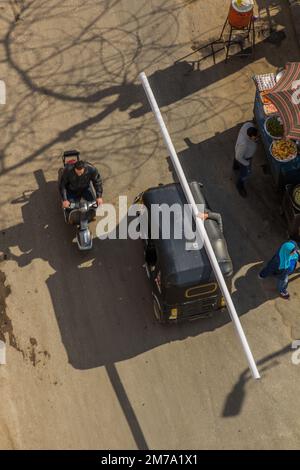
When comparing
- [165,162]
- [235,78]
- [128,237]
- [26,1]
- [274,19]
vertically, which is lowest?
[128,237]

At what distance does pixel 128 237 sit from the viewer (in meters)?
12.4

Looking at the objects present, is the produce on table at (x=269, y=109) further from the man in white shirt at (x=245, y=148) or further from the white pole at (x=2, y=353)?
the white pole at (x=2, y=353)

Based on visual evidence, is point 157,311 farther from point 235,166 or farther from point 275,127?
point 275,127

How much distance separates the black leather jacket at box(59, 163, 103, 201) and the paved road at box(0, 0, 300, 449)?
1.10 meters

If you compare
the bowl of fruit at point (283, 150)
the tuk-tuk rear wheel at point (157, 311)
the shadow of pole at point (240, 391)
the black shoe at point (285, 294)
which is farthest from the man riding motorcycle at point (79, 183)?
the shadow of pole at point (240, 391)

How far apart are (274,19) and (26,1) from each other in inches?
257

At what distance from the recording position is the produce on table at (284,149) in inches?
478

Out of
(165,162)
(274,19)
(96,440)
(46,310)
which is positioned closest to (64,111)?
(165,162)

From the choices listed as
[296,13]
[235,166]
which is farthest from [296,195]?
[296,13]

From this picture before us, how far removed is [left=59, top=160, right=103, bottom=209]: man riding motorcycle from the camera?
11312 millimetres

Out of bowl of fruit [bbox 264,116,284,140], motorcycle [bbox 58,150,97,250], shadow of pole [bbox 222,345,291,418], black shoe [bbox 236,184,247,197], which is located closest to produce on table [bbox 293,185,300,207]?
bowl of fruit [bbox 264,116,284,140]

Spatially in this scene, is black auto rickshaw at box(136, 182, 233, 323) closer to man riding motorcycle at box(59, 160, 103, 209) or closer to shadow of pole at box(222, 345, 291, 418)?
man riding motorcycle at box(59, 160, 103, 209)

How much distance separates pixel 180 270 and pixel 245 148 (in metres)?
3.39
